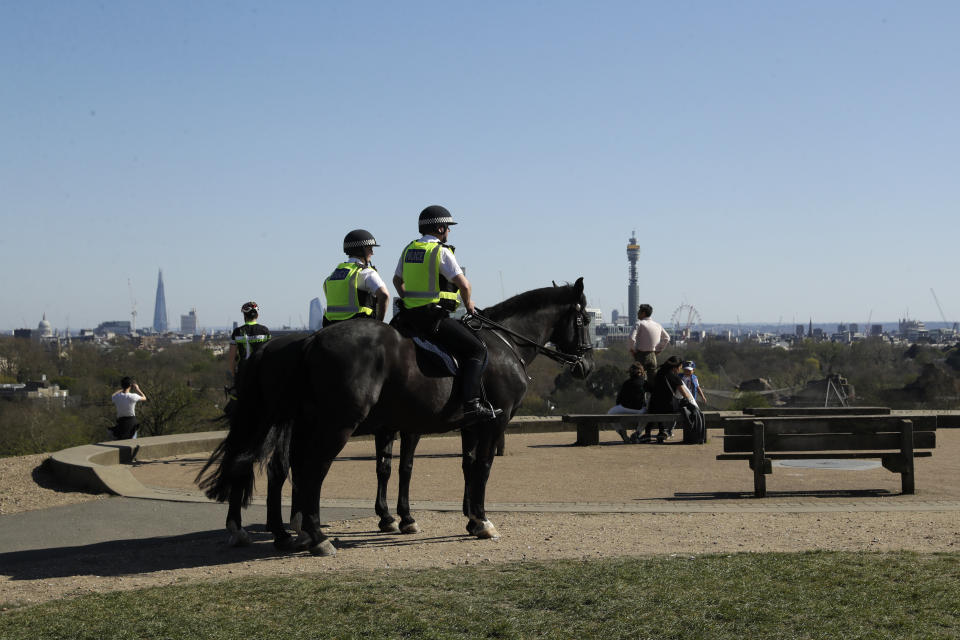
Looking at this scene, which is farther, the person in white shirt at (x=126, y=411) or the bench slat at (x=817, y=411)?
the person in white shirt at (x=126, y=411)

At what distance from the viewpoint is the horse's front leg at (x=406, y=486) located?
9.50 metres

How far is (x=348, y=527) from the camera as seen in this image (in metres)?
9.84

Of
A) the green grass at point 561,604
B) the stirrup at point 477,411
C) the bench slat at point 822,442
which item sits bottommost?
the green grass at point 561,604

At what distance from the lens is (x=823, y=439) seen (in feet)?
37.6

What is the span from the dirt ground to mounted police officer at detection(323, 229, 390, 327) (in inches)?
73.7

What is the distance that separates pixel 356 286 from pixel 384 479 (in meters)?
1.72

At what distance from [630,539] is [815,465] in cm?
573

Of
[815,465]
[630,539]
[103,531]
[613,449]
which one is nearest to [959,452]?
[815,465]

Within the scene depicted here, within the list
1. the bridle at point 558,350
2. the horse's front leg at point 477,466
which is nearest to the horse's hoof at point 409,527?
the horse's front leg at point 477,466

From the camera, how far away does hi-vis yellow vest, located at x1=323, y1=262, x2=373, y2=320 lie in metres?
9.76

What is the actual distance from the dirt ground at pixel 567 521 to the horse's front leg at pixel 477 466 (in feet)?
0.69

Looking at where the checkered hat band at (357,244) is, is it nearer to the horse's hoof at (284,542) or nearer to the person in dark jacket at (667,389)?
the horse's hoof at (284,542)

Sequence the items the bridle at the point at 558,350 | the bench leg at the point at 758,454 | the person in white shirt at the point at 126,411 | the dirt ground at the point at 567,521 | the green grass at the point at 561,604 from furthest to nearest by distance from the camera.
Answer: the person in white shirt at the point at 126,411 < the bench leg at the point at 758,454 < the bridle at the point at 558,350 < the dirt ground at the point at 567,521 < the green grass at the point at 561,604

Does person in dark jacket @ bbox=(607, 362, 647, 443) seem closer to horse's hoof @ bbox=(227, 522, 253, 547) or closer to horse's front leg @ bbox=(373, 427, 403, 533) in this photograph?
horse's front leg @ bbox=(373, 427, 403, 533)
